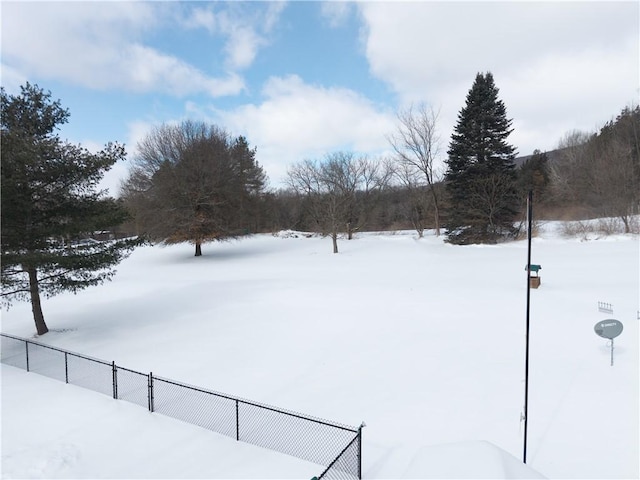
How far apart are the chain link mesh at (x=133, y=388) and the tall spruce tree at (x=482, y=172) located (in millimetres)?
27537

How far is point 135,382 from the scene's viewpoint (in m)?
8.77

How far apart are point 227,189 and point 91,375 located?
22970 millimetres

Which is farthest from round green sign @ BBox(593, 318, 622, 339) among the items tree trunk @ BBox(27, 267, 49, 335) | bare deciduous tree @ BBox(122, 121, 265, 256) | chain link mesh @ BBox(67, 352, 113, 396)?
bare deciduous tree @ BBox(122, 121, 265, 256)

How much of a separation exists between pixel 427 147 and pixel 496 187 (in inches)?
472

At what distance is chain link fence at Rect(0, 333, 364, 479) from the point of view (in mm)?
5512

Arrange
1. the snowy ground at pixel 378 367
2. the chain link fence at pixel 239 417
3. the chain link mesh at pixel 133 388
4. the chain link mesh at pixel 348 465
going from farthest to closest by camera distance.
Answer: the chain link mesh at pixel 133 388 < the snowy ground at pixel 378 367 < the chain link fence at pixel 239 417 < the chain link mesh at pixel 348 465

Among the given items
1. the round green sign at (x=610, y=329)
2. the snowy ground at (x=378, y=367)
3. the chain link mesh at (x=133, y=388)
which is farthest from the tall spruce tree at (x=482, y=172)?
the chain link mesh at (x=133, y=388)

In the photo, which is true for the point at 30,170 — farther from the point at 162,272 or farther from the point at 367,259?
the point at 367,259

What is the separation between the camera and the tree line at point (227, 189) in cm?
1171

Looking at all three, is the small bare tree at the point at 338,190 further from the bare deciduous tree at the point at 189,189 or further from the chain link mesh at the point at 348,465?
the chain link mesh at the point at 348,465

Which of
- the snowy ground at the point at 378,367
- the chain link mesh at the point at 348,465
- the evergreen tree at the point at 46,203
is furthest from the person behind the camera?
the evergreen tree at the point at 46,203

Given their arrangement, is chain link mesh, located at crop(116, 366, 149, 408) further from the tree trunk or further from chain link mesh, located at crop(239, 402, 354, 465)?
the tree trunk

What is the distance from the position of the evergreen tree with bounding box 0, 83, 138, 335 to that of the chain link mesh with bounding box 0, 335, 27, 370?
3.48 feet

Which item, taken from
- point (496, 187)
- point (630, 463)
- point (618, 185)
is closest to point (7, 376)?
point (630, 463)
